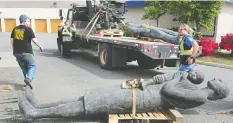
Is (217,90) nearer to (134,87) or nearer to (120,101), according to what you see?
(134,87)

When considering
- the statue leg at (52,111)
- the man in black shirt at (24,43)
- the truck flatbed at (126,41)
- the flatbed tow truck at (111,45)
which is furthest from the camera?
the truck flatbed at (126,41)

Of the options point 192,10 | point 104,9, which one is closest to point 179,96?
point 104,9

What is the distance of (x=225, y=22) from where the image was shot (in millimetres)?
19266

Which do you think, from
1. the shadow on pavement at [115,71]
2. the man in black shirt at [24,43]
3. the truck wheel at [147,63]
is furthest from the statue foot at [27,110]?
the truck wheel at [147,63]

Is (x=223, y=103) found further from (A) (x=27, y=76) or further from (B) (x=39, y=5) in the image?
(B) (x=39, y=5)

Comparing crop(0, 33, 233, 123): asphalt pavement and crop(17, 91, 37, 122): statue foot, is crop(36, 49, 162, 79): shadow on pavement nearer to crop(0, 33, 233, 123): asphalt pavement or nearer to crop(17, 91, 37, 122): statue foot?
crop(0, 33, 233, 123): asphalt pavement

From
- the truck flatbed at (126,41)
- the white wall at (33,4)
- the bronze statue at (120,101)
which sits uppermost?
the white wall at (33,4)

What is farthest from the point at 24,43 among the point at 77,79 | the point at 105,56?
the point at 105,56

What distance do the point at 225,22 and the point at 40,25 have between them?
33.0 meters

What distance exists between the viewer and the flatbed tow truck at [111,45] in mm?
9758

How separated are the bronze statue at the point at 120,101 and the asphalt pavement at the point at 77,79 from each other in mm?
701

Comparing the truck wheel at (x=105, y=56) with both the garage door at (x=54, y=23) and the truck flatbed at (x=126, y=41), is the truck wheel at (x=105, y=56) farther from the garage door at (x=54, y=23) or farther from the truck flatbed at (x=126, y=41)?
the garage door at (x=54, y=23)

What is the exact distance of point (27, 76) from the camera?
8.22 m

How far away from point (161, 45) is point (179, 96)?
442 cm
